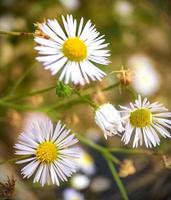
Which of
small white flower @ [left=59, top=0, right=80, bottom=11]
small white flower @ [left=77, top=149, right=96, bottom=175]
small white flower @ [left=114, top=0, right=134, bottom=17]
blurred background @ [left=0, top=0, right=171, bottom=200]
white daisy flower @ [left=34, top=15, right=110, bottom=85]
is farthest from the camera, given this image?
small white flower @ [left=114, top=0, right=134, bottom=17]

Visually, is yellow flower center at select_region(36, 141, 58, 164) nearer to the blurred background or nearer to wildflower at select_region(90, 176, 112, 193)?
Answer: the blurred background

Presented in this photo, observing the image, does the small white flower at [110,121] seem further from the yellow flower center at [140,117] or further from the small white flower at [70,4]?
the small white flower at [70,4]

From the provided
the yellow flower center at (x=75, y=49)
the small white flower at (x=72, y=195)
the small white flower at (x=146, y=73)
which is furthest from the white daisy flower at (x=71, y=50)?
the small white flower at (x=146, y=73)

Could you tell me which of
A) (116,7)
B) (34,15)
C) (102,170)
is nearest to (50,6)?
(34,15)

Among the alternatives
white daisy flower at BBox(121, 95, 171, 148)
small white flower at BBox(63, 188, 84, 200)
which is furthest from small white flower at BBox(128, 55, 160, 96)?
white daisy flower at BBox(121, 95, 171, 148)

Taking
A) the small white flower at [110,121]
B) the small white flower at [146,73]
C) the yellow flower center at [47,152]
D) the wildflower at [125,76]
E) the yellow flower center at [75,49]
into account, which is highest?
the small white flower at [146,73]
